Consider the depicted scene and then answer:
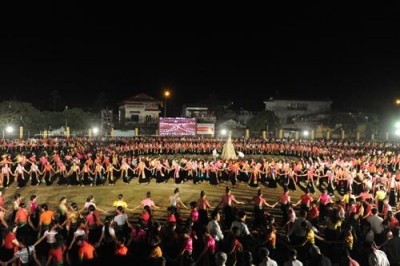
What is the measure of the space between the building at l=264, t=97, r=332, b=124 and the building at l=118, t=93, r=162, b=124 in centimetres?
2214

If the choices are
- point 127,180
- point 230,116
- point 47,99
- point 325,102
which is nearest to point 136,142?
point 127,180

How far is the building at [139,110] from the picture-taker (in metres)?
68.0

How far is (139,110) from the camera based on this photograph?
69.1 metres

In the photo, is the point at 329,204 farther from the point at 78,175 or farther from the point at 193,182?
the point at 78,175

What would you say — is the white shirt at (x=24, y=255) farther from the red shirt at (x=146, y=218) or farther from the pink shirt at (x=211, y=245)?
the pink shirt at (x=211, y=245)

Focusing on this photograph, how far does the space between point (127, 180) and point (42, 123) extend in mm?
38693

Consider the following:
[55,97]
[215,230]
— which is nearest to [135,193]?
[215,230]

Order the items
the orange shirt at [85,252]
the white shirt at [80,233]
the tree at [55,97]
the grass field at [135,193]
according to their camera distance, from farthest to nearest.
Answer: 1. the tree at [55,97]
2. the grass field at [135,193]
3. the white shirt at [80,233]
4. the orange shirt at [85,252]

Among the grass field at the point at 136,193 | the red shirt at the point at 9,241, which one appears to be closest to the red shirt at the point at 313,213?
the grass field at the point at 136,193

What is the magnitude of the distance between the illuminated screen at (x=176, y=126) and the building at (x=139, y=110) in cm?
1530

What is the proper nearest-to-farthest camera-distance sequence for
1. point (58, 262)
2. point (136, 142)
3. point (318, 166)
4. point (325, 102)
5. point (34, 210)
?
point (58, 262), point (34, 210), point (318, 166), point (136, 142), point (325, 102)

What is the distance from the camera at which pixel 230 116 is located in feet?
258

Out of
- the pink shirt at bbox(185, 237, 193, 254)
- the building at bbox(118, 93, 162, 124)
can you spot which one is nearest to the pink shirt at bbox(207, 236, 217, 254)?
the pink shirt at bbox(185, 237, 193, 254)

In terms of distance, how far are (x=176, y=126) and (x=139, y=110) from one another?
1878cm
